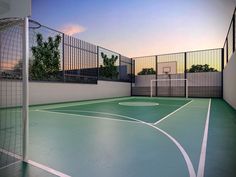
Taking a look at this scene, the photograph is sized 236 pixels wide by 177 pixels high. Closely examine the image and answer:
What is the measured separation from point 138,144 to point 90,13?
10.3m

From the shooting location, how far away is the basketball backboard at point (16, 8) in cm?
196

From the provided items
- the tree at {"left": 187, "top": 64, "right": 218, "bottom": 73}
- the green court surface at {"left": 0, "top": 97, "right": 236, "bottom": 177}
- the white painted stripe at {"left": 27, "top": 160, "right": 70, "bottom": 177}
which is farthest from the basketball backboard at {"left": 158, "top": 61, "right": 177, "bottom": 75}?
the white painted stripe at {"left": 27, "top": 160, "right": 70, "bottom": 177}

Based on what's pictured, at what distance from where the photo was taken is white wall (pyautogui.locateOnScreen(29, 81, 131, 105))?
8289 millimetres

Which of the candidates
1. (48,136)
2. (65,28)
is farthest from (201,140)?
(65,28)

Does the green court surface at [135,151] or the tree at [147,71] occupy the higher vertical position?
the tree at [147,71]

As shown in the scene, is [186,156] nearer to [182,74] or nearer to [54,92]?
[54,92]

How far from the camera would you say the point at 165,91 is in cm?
1503

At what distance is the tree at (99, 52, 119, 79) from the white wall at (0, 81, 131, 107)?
904 mm

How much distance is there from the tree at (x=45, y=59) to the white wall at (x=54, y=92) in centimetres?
54

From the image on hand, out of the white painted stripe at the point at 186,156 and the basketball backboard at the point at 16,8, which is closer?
the white painted stripe at the point at 186,156

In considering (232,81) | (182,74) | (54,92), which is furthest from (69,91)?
(182,74)

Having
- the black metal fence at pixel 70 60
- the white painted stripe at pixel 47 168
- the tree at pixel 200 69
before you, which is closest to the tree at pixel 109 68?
the black metal fence at pixel 70 60

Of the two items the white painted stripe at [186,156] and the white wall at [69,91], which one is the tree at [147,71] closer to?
the white wall at [69,91]

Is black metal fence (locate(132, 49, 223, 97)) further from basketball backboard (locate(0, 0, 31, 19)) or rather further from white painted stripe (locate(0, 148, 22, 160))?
basketball backboard (locate(0, 0, 31, 19))
